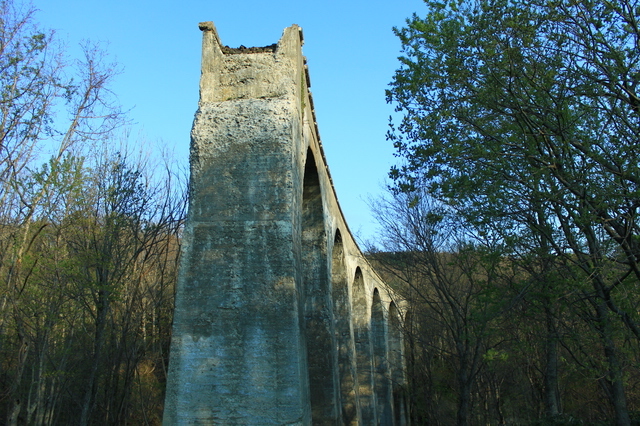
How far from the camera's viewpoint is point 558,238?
24.8ft

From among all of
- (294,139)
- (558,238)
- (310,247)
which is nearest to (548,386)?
(558,238)

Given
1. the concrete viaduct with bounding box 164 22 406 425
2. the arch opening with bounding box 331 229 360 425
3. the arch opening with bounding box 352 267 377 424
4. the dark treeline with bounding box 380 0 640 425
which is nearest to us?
the concrete viaduct with bounding box 164 22 406 425

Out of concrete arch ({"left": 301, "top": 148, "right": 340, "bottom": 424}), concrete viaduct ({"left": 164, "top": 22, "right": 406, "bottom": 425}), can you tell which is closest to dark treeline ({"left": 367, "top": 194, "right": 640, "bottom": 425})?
concrete arch ({"left": 301, "top": 148, "right": 340, "bottom": 424})

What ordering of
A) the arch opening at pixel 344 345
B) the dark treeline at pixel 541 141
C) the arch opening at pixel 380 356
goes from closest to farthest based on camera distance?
the dark treeline at pixel 541 141
the arch opening at pixel 344 345
the arch opening at pixel 380 356

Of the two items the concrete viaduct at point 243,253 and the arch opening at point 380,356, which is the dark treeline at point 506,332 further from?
the concrete viaduct at point 243,253

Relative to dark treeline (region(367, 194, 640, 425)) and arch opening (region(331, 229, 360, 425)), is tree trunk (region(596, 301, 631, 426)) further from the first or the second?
arch opening (region(331, 229, 360, 425))

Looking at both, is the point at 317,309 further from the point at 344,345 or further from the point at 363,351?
the point at 363,351

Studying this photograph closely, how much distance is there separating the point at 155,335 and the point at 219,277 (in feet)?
30.9

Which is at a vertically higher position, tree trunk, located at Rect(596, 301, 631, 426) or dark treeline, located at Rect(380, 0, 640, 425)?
dark treeline, located at Rect(380, 0, 640, 425)

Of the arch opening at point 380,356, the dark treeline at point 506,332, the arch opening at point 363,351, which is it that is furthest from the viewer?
the arch opening at point 380,356

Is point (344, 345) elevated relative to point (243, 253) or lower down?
lower down

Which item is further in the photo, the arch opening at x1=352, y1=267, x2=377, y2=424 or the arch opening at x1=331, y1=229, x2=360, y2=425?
the arch opening at x1=352, y1=267, x2=377, y2=424

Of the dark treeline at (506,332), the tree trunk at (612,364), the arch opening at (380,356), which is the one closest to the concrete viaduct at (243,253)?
the dark treeline at (506,332)

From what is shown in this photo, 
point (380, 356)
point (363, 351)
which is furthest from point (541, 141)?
point (380, 356)
